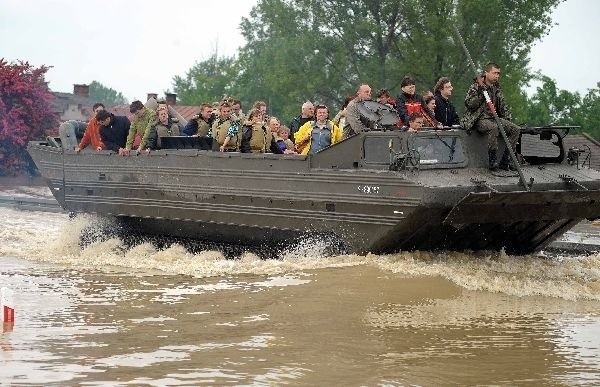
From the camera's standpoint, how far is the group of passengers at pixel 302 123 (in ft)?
49.8

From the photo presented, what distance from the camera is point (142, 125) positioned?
18.8 metres

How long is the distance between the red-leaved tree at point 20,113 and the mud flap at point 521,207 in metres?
25.2

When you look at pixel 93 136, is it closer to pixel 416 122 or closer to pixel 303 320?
pixel 416 122

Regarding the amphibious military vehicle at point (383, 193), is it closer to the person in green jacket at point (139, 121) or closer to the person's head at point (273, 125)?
the person in green jacket at point (139, 121)

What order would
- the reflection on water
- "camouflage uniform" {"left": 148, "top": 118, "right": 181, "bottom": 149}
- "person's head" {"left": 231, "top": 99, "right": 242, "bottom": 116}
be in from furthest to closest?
"camouflage uniform" {"left": 148, "top": 118, "right": 181, "bottom": 149} → "person's head" {"left": 231, "top": 99, "right": 242, "bottom": 116} → the reflection on water

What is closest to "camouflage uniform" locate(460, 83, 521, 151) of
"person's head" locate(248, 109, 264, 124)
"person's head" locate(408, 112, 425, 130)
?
"person's head" locate(408, 112, 425, 130)

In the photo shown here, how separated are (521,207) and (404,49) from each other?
29554 mm

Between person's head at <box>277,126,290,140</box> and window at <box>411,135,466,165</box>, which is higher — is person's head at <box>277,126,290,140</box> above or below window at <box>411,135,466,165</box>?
above

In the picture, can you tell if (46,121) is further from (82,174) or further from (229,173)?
(229,173)

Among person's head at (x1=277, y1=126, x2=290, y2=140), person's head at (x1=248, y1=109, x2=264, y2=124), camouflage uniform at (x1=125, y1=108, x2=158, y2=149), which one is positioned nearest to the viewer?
person's head at (x1=248, y1=109, x2=264, y2=124)

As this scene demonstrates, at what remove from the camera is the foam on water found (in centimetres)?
1406

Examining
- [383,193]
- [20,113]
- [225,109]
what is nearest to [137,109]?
[225,109]

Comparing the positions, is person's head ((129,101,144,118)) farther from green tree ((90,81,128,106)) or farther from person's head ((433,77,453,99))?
green tree ((90,81,128,106))

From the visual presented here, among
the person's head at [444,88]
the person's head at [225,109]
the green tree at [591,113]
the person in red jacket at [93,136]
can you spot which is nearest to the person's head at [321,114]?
the person's head at [225,109]
